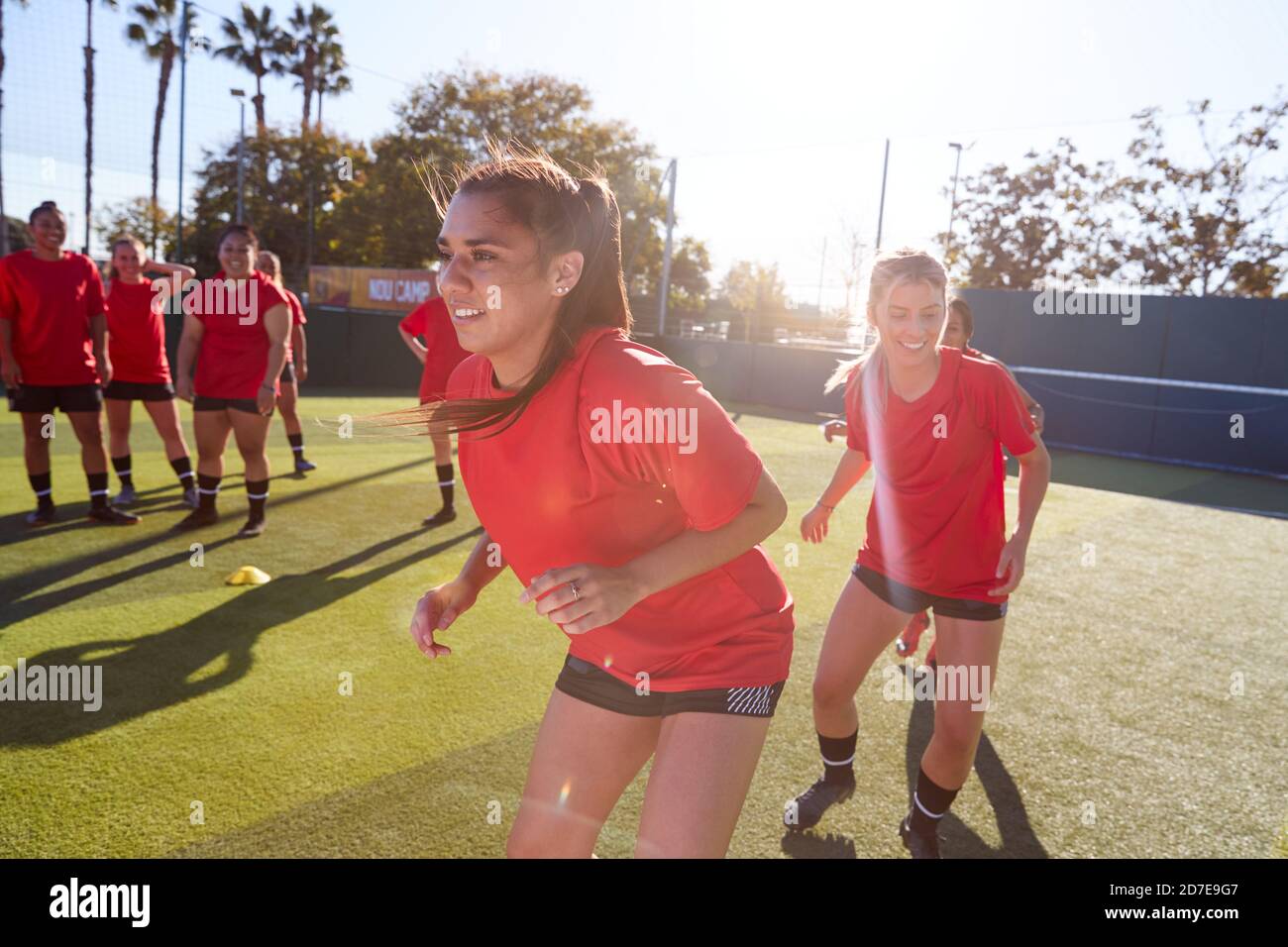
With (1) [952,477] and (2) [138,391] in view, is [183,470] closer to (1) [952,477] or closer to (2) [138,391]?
(2) [138,391]

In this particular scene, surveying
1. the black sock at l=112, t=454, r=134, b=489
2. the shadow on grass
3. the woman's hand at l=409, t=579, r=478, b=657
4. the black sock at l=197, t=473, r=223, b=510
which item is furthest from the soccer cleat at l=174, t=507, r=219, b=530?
the woman's hand at l=409, t=579, r=478, b=657

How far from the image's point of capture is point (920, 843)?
3094 millimetres

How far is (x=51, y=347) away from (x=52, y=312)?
27cm

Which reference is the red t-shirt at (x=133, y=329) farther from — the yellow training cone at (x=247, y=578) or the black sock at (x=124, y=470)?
the yellow training cone at (x=247, y=578)

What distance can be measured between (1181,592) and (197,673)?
6948 millimetres

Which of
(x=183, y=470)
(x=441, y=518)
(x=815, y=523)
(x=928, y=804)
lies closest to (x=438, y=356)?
(x=441, y=518)

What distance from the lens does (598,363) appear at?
1801 mm

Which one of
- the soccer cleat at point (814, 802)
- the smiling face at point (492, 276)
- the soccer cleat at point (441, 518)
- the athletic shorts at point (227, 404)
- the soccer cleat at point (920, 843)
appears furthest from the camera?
the soccer cleat at point (441, 518)

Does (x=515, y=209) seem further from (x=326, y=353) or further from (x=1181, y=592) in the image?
(x=326, y=353)

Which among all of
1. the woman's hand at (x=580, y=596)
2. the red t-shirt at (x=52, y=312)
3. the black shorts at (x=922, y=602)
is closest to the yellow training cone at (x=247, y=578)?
the red t-shirt at (x=52, y=312)

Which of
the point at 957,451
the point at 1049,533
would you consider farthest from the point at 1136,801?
the point at 1049,533

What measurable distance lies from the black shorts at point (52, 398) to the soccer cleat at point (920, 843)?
22.3ft

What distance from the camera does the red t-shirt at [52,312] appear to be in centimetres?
666

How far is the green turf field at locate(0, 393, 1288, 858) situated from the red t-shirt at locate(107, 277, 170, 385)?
1.23 metres
